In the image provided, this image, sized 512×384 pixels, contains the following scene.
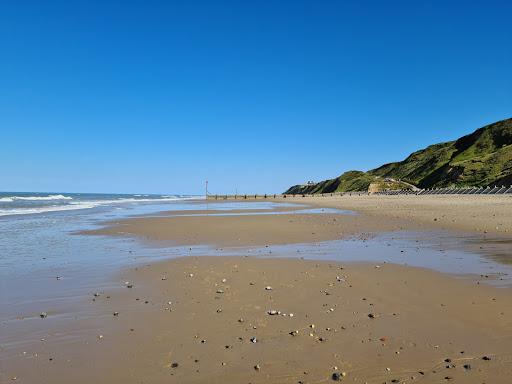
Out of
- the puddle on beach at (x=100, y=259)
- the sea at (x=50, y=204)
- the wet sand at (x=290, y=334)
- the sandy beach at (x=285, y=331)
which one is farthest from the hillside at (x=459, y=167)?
the wet sand at (x=290, y=334)

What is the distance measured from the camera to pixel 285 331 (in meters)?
6.49

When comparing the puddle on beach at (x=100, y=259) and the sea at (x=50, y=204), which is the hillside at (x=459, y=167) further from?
the puddle on beach at (x=100, y=259)

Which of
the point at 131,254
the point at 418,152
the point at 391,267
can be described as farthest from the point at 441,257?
the point at 418,152

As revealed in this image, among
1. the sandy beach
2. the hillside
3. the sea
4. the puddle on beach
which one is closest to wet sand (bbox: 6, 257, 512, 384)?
the sandy beach

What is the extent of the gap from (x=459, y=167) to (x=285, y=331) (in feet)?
397

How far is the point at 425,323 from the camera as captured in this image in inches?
263

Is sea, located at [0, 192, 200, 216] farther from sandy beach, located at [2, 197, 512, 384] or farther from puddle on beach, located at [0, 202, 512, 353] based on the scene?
sandy beach, located at [2, 197, 512, 384]

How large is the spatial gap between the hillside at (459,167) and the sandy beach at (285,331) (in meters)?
82.5

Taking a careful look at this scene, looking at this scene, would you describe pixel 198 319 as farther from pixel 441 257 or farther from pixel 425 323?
pixel 441 257

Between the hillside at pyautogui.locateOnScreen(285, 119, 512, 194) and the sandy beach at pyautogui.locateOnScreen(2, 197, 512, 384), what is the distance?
8252 centimetres

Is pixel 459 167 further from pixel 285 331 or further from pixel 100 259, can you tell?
pixel 285 331

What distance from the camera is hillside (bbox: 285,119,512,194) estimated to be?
100 m

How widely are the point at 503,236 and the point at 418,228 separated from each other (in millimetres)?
4861

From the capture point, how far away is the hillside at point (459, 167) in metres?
100
